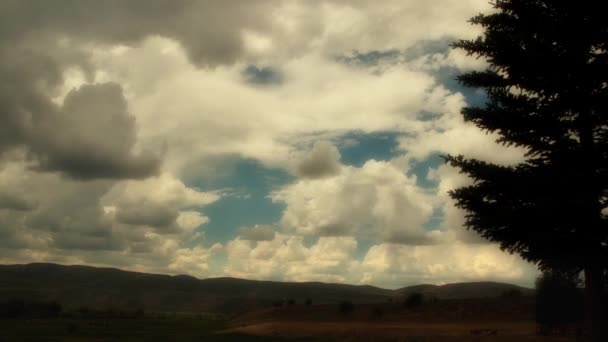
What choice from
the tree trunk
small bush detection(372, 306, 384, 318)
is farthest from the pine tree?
small bush detection(372, 306, 384, 318)

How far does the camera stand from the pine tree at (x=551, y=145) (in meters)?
16.4

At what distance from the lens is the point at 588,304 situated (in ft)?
56.7

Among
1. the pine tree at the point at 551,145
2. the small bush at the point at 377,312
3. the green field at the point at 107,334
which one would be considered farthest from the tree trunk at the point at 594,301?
the small bush at the point at 377,312

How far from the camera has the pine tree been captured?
647 inches

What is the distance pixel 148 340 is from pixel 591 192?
44385 mm

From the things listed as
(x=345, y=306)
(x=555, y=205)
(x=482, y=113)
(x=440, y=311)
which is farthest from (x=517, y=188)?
(x=345, y=306)

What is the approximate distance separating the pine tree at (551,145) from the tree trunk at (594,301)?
3cm

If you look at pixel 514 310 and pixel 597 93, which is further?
pixel 514 310

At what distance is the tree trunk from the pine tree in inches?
1.2

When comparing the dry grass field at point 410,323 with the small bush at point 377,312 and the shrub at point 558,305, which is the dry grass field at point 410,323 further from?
the shrub at point 558,305

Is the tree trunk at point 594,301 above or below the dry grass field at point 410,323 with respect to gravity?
above

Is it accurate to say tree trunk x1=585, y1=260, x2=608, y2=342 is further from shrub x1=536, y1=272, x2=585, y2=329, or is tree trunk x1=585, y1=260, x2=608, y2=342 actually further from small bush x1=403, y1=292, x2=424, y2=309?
small bush x1=403, y1=292, x2=424, y2=309

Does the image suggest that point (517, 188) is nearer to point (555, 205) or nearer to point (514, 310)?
point (555, 205)

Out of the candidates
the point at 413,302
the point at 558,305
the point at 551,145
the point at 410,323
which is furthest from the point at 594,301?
the point at 413,302
